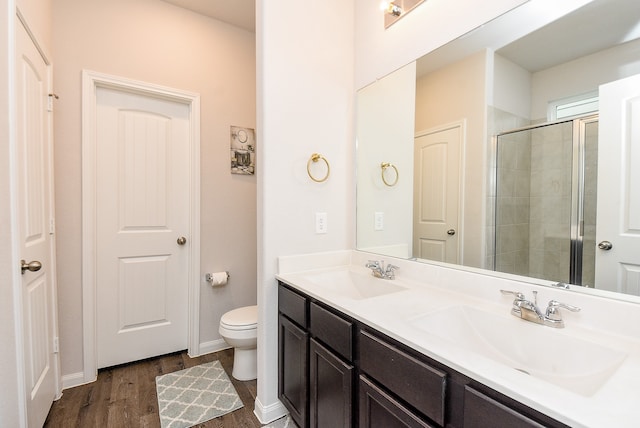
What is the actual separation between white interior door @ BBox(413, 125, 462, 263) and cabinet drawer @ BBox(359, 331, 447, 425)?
2.06 feet

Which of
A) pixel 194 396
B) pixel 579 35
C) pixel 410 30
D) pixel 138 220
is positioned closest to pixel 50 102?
pixel 138 220

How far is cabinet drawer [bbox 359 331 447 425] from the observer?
2.53 feet

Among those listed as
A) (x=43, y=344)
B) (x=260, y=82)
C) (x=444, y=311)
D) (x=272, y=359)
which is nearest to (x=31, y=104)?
(x=260, y=82)

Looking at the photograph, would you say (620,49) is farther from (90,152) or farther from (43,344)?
(43,344)

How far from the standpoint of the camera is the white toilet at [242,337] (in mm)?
1944

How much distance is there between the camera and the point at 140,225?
2.23 meters

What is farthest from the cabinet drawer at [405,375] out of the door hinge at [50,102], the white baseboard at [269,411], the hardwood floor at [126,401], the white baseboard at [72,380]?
the door hinge at [50,102]

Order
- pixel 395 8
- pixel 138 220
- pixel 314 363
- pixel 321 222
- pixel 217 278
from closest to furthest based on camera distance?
Answer: pixel 314 363
pixel 395 8
pixel 321 222
pixel 138 220
pixel 217 278

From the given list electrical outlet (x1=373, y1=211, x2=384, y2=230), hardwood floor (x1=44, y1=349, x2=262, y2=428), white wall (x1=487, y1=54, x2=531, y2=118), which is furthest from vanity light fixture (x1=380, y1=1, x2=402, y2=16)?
hardwood floor (x1=44, y1=349, x2=262, y2=428)

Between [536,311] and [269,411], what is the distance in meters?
1.45

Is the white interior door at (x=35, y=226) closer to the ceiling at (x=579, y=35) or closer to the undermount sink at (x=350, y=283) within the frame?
the undermount sink at (x=350, y=283)

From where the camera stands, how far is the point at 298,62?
170 centimetres

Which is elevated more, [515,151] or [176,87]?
[176,87]

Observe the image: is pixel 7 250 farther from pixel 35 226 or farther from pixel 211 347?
pixel 211 347
